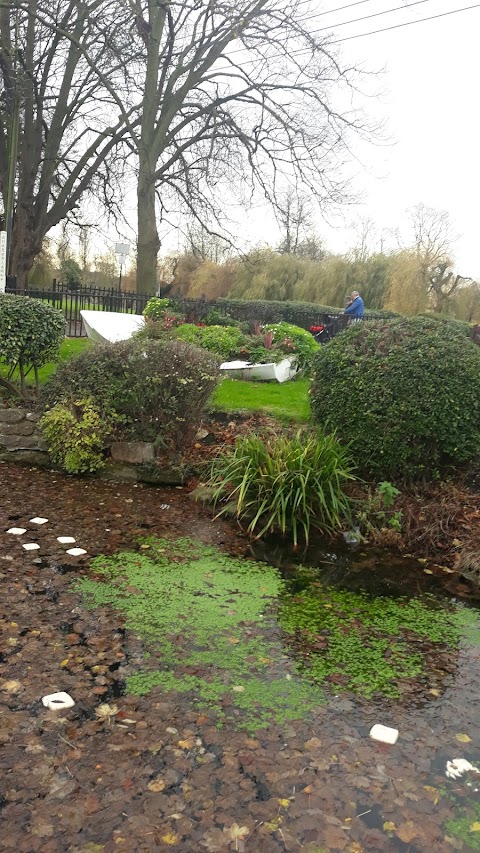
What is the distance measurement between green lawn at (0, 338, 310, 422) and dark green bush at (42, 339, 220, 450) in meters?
0.56

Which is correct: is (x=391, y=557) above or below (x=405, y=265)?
below

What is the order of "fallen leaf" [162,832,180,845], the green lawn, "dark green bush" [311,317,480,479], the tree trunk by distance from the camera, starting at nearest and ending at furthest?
"fallen leaf" [162,832,180,845] < "dark green bush" [311,317,480,479] < the green lawn < the tree trunk

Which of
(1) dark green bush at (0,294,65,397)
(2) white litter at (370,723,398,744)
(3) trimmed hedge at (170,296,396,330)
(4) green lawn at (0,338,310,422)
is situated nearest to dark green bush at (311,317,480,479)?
(4) green lawn at (0,338,310,422)

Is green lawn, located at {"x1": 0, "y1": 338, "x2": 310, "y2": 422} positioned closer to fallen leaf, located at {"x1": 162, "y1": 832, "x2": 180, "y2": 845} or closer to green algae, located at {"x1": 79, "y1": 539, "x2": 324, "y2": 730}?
green algae, located at {"x1": 79, "y1": 539, "x2": 324, "y2": 730}

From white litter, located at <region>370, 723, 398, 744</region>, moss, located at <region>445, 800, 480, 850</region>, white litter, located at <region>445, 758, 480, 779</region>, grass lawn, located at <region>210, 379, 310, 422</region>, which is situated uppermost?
grass lawn, located at <region>210, 379, 310, 422</region>

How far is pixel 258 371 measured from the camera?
937 cm

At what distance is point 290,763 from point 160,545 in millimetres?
2396

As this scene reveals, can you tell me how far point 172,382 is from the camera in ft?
20.5

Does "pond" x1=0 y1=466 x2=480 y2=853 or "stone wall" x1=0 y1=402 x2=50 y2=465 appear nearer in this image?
"pond" x1=0 y1=466 x2=480 y2=853

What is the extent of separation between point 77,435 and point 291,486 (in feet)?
7.49

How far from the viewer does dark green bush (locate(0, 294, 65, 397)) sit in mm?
7004

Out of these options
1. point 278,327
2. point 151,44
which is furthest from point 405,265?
point 278,327

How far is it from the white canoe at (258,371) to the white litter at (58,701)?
689 centimetres

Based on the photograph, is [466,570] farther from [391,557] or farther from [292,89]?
[292,89]
